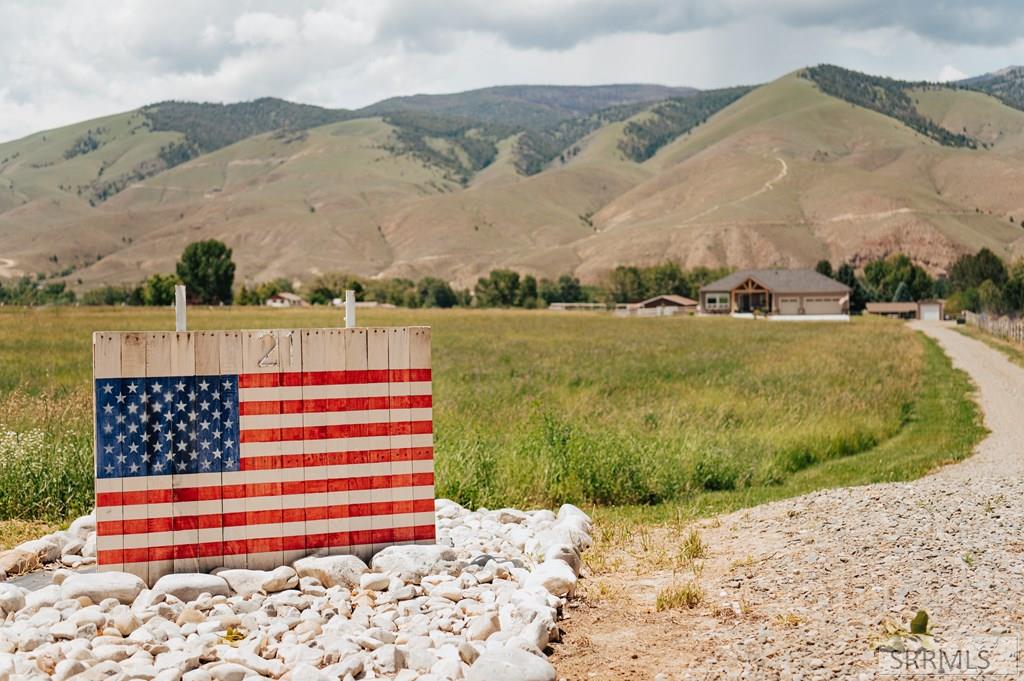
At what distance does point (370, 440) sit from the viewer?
8.38 metres

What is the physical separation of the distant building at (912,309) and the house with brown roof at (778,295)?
1576cm

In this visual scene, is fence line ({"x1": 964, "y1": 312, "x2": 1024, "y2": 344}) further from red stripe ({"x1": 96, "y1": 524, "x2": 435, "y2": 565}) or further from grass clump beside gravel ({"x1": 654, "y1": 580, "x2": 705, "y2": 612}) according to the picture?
red stripe ({"x1": 96, "y1": 524, "x2": 435, "y2": 565})

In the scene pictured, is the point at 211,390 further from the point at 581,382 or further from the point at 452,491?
the point at 581,382

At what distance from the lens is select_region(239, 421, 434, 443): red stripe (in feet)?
26.5

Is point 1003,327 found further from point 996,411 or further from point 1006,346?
point 996,411

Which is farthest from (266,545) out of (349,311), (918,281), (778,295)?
(918,281)

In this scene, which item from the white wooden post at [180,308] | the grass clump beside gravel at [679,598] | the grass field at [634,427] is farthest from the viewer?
the grass field at [634,427]

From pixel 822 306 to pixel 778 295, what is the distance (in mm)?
5658

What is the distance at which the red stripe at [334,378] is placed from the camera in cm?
809

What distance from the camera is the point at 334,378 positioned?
27.1 feet

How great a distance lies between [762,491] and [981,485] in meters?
3.17

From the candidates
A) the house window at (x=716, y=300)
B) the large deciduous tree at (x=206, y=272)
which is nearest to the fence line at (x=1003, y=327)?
the house window at (x=716, y=300)

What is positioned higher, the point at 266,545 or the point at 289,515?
the point at 289,515

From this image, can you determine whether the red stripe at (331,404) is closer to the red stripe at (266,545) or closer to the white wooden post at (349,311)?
the white wooden post at (349,311)
